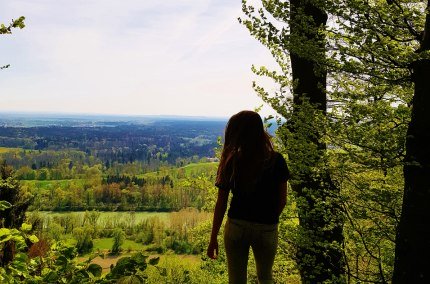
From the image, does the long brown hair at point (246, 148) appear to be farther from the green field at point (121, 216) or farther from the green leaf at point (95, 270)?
the green field at point (121, 216)

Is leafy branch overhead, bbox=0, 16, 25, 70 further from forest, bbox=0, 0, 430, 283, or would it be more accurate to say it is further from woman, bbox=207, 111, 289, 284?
woman, bbox=207, 111, 289, 284

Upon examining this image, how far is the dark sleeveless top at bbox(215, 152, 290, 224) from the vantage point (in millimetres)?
3545

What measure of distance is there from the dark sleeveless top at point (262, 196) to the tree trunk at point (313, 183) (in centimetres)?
115

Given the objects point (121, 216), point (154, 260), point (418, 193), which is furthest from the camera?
point (121, 216)

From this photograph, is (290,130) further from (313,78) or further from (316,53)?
(316,53)

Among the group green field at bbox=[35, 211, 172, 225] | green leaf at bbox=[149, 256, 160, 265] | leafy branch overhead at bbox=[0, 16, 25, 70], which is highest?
leafy branch overhead at bbox=[0, 16, 25, 70]

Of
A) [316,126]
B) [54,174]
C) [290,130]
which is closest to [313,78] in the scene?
[290,130]

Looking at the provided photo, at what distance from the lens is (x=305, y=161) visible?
4.86 meters

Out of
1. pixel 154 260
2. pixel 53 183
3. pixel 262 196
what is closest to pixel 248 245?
pixel 262 196

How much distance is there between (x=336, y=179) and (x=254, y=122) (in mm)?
2279

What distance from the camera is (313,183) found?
527 cm

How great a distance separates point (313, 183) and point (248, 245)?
1.96m

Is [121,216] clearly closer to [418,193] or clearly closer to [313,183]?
[313,183]

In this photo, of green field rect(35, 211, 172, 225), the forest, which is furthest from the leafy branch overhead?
green field rect(35, 211, 172, 225)
